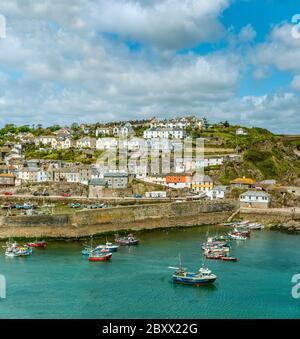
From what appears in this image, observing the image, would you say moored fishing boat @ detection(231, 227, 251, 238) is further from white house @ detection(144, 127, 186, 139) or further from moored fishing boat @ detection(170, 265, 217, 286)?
white house @ detection(144, 127, 186, 139)

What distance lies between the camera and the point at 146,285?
1805 cm

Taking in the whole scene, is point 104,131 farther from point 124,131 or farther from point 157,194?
point 157,194

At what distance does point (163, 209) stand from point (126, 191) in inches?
311

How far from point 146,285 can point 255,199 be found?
19.4 meters

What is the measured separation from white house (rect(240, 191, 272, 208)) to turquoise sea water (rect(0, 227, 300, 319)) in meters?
9.91

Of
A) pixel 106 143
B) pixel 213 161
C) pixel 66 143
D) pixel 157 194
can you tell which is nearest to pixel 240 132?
pixel 213 161

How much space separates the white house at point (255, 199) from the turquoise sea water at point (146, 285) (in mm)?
9905

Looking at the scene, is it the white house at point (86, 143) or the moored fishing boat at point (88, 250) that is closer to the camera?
the moored fishing boat at point (88, 250)

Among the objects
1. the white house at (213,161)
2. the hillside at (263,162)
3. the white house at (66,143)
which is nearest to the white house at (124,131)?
the white house at (66,143)

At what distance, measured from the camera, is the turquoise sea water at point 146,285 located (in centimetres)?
1557

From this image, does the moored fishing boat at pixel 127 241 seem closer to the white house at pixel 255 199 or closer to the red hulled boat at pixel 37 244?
the red hulled boat at pixel 37 244

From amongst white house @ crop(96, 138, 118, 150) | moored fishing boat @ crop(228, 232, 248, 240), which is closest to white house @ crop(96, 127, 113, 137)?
white house @ crop(96, 138, 118, 150)

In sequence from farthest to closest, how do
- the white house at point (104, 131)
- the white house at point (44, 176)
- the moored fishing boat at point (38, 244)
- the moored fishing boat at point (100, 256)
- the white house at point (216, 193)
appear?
the white house at point (104, 131) < the white house at point (44, 176) < the white house at point (216, 193) < the moored fishing boat at point (38, 244) < the moored fishing boat at point (100, 256)

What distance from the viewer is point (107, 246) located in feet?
78.3
